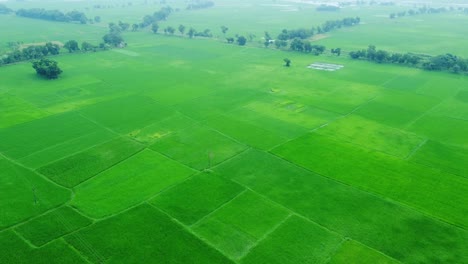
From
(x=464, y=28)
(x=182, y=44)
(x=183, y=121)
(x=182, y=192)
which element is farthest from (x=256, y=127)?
(x=464, y=28)

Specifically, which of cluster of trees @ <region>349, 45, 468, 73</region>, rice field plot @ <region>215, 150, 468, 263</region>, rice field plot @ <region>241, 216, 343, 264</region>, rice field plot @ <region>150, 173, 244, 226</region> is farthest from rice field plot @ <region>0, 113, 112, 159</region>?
cluster of trees @ <region>349, 45, 468, 73</region>

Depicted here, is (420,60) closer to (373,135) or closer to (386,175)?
(373,135)

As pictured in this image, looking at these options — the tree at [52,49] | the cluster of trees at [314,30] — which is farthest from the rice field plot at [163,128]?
the cluster of trees at [314,30]

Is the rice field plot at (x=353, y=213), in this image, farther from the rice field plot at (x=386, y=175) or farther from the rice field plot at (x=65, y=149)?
the rice field plot at (x=65, y=149)

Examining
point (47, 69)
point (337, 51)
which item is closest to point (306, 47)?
point (337, 51)

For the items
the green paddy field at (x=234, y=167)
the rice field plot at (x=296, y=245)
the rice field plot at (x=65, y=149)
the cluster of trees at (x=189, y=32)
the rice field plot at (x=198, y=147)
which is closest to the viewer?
the rice field plot at (x=296, y=245)
